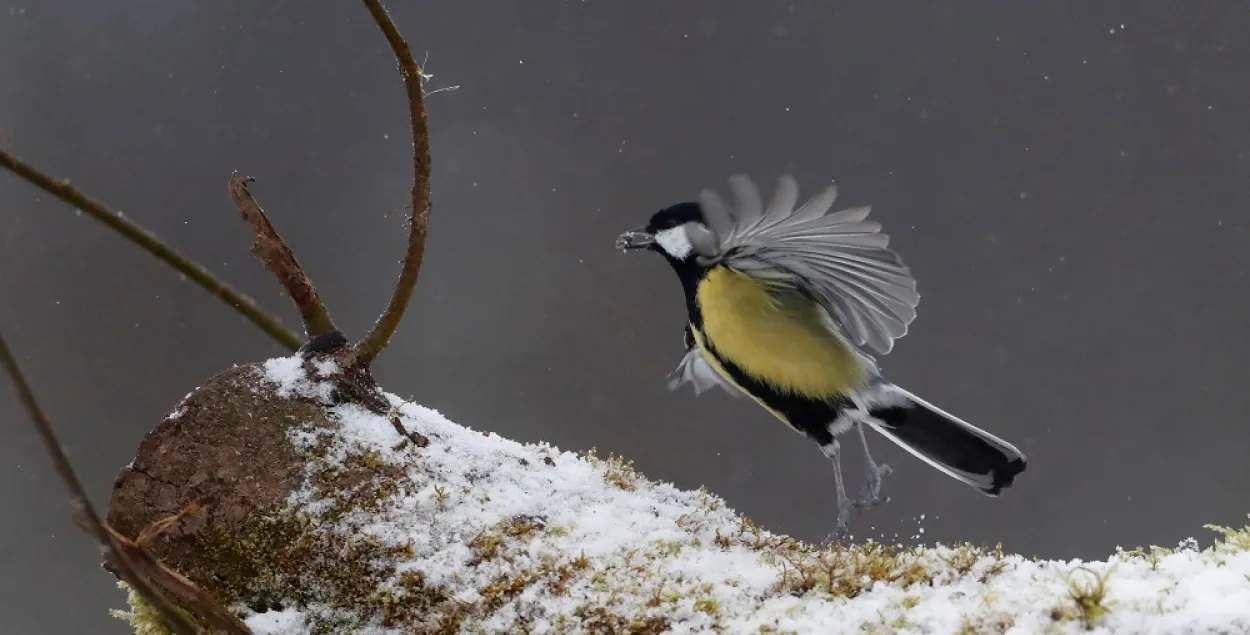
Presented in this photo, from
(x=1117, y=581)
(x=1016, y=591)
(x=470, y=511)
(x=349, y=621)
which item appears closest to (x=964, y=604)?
(x=1016, y=591)

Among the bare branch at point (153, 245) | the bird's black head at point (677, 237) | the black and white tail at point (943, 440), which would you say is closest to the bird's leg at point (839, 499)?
the black and white tail at point (943, 440)

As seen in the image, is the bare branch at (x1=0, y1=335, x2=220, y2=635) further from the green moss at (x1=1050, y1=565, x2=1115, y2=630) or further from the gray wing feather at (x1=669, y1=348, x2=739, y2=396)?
the gray wing feather at (x1=669, y1=348, x2=739, y2=396)

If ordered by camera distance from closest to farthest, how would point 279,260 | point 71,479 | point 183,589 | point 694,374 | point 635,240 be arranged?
→ point 71,479 < point 183,589 < point 279,260 < point 635,240 < point 694,374

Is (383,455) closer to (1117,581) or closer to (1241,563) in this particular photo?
(1117,581)

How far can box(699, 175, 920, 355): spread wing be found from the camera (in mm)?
1975

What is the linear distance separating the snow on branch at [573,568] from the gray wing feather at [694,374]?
0.76 m

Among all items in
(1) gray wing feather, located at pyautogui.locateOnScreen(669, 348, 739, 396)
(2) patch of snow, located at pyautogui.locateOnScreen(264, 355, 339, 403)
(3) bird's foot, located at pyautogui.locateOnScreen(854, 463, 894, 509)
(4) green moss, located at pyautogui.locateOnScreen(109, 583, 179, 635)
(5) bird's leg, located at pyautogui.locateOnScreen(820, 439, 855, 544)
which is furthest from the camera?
(1) gray wing feather, located at pyautogui.locateOnScreen(669, 348, 739, 396)

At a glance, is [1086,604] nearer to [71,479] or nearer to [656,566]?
[656,566]

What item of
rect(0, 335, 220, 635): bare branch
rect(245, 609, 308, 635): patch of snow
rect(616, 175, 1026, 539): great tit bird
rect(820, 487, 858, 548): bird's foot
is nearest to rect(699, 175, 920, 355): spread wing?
rect(616, 175, 1026, 539): great tit bird

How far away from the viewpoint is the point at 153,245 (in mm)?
1835

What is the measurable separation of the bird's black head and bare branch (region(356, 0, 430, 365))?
55cm

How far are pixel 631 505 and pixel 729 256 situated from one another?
654 mm

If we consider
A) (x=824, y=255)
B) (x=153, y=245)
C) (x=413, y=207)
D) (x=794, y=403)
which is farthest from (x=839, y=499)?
(x=153, y=245)

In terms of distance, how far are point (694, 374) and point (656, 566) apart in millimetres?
1208
